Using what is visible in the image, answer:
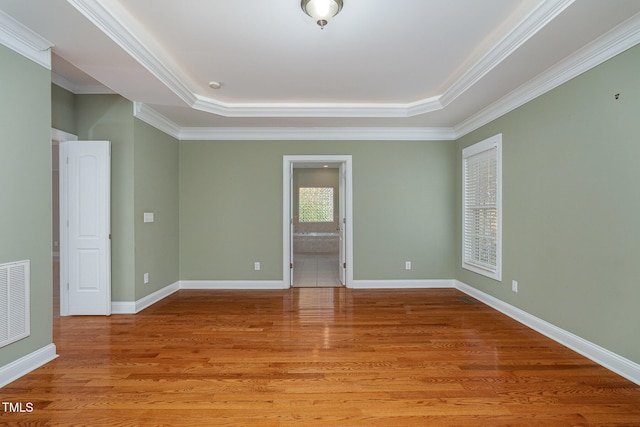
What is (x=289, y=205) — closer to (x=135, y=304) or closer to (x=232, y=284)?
(x=232, y=284)

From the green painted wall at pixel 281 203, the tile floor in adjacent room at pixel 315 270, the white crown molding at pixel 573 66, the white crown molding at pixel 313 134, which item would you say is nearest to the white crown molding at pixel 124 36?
the white crown molding at pixel 313 134

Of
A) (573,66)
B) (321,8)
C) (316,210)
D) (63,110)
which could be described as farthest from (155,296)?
(316,210)

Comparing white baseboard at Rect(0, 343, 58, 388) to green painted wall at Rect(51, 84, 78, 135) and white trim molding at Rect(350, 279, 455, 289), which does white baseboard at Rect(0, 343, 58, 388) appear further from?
white trim molding at Rect(350, 279, 455, 289)

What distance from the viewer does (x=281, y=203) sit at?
476 cm

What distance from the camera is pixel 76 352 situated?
8.54ft

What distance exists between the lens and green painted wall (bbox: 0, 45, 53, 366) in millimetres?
2119

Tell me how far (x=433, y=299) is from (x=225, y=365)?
9.48 ft

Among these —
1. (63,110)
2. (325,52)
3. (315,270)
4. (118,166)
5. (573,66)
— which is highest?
(325,52)

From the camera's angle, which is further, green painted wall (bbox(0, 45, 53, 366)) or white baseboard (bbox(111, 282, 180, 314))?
white baseboard (bbox(111, 282, 180, 314))

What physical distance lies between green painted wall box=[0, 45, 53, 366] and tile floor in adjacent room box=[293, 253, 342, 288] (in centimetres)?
317

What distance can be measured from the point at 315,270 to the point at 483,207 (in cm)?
341

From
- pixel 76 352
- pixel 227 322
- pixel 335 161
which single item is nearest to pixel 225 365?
pixel 227 322

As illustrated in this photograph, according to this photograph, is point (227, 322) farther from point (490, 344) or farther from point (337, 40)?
point (337, 40)

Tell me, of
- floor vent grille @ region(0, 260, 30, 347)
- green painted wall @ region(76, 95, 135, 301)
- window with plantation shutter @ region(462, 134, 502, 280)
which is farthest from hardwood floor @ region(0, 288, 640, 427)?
window with plantation shutter @ region(462, 134, 502, 280)
